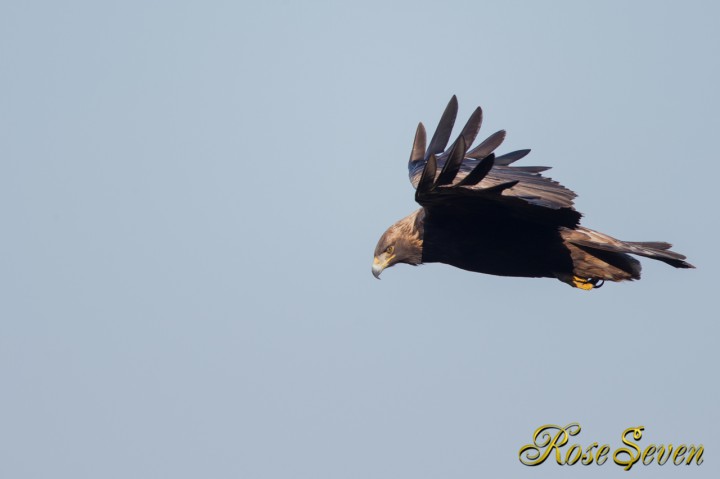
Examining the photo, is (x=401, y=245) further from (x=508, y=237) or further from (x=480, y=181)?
(x=480, y=181)

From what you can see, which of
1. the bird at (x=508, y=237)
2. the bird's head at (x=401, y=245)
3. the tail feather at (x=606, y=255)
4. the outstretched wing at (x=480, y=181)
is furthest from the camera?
the bird's head at (x=401, y=245)

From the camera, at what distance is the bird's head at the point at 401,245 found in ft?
35.6

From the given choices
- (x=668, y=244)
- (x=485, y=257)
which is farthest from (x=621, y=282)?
(x=485, y=257)

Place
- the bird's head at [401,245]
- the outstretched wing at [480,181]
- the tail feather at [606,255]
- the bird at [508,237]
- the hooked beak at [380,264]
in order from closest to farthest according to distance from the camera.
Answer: the outstretched wing at [480,181]
the bird at [508,237]
the tail feather at [606,255]
the bird's head at [401,245]
the hooked beak at [380,264]

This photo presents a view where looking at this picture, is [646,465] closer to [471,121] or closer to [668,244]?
[668,244]

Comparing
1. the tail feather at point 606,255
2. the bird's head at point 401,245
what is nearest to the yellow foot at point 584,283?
the tail feather at point 606,255

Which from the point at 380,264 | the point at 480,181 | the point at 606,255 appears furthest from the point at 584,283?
the point at 380,264

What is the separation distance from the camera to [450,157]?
8.94 meters

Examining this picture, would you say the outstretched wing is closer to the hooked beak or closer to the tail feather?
the tail feather

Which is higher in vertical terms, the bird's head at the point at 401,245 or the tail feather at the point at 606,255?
the bird's head at the point at 401,245

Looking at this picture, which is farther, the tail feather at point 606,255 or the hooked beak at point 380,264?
the hooked beak at point 380,264

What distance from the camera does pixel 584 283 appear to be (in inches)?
431

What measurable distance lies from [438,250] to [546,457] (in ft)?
8.18

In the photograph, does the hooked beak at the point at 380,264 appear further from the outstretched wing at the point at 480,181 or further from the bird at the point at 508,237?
the outstretched wing at the point at 480,181
